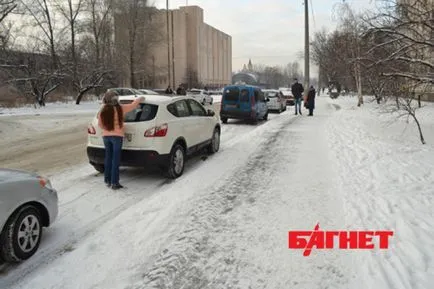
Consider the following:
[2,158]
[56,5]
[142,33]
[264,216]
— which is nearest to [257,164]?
[264,216]

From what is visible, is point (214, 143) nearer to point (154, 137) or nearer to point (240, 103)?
point (154, 137)

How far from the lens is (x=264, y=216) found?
524 cm

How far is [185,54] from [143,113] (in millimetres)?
91730

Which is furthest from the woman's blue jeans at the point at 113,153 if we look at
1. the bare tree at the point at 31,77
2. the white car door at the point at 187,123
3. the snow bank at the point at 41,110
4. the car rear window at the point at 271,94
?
the bare tree at the point at 31,77

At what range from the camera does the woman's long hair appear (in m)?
6.62

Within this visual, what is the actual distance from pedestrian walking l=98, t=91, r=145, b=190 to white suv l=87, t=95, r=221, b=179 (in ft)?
1.09

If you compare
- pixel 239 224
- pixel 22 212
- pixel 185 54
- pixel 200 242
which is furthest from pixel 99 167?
pixel 185 54

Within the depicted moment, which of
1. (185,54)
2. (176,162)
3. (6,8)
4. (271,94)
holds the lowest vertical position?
(176,162)

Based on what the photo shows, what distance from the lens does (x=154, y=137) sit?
7.04 metres

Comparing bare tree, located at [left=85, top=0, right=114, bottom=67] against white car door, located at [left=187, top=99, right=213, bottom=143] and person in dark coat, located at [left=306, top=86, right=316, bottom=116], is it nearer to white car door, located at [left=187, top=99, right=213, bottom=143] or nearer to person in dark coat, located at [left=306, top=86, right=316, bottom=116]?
person in dark coat, located at [left=306, top=86, right=316, bottom=116]

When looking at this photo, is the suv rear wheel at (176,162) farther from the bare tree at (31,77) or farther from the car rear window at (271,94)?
the bare tree at (31,77)

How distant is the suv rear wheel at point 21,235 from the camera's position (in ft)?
13.0

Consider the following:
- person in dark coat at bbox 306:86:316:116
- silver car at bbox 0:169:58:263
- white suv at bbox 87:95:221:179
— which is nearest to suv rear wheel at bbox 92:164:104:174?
white suv at bbox 87:95:221:179

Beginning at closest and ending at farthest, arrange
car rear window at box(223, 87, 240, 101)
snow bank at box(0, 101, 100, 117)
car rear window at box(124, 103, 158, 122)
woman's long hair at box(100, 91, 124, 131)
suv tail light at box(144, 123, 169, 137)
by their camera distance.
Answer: woman's long hair at box(100, 91, 124, 131) → suv tail light at box(144, 123, 169, 137) → car rear window at box(124, 103, 158, 122) → car rear window at box(223, 87, 240, 101) → snow bank at box(0, 101, 100, 117)
